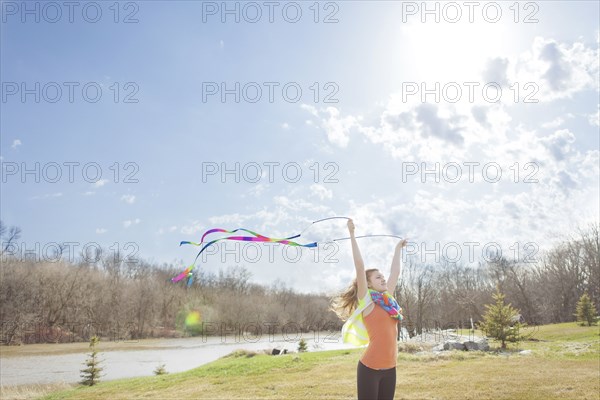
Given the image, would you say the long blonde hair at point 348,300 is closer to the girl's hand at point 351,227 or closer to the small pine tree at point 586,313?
the girl's hand at point 351,227

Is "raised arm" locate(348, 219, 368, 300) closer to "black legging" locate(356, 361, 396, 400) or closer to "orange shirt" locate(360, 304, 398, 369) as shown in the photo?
"orange shirt" locate(360, 304, 398, 369)

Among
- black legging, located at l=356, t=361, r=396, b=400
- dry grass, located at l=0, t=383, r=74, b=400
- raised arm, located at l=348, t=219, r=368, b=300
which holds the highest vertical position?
raised arm, located at l=348, t=219, r=368, b=300

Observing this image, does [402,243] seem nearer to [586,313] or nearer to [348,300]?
[348,300]

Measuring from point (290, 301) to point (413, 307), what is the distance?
1773 inches

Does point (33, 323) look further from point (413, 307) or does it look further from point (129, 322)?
point (413, 307)

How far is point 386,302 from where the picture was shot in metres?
4.77

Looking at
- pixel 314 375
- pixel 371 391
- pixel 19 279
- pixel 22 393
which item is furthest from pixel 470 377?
pixel 19 279

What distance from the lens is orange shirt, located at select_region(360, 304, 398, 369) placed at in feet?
14.9

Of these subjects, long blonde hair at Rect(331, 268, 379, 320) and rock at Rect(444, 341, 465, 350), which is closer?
long blonde hair at Rect(331, 268, 379, 320)

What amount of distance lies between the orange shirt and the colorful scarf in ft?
0.13

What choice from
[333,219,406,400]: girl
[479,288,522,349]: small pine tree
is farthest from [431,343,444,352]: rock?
[333,219,406,400]: girl

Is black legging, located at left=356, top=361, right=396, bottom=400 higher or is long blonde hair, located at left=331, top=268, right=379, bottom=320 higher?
long blonde hair, located at left=331, top=268, right=379, bottom=320

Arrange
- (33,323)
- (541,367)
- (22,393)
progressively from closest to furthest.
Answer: (541,367) → (22,393) → (33,323)

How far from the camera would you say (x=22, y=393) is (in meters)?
22.1
